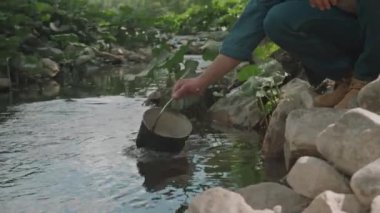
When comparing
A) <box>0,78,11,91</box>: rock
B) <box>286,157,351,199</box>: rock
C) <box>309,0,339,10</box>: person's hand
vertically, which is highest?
<box>309,0,339,10</box>: person's hand

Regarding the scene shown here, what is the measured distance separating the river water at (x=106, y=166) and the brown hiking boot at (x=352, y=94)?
49cm

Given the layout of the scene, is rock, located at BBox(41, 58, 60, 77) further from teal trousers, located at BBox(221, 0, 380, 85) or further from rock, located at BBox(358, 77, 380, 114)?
rock, located at BBox(358, 77, 380, 114)

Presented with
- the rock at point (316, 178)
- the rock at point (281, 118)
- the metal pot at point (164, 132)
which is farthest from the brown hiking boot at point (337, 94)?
the metal pot at point (164, 132)

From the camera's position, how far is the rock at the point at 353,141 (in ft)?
6.52

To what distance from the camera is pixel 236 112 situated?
432 cm

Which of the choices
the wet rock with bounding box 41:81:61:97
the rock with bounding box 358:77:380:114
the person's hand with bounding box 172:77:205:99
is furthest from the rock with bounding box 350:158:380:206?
the wet rock with bounding box 41:81:61:97

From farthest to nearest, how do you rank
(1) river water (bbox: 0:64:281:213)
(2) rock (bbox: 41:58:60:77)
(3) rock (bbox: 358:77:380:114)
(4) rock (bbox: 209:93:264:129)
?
(2) rock (bbox: 41:58:60:77)
(4) rock (bbox: 209:93:264:129)
(1) river water (bbox: 0:64:281:213)
(3) rock (bbox: 358:77:380:114)

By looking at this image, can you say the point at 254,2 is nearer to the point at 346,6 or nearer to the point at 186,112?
the point at 346,6

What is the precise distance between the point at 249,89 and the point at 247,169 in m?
0.98

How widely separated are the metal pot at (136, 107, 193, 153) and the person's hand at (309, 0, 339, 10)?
43.1 inches

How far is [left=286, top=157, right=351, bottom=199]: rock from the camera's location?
2035 millimetres

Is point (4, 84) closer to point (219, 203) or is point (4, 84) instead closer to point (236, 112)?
point (236, 112)

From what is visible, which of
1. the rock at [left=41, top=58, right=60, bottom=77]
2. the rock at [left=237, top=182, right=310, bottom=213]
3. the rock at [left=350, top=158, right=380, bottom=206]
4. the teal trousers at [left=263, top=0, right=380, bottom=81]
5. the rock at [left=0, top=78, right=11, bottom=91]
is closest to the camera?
the rock at [left=350, top=158, right=380, bottom=206]

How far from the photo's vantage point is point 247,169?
10.0ft
